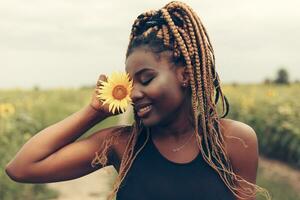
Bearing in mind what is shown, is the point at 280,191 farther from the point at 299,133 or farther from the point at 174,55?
the point at 174,55

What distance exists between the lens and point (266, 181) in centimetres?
783

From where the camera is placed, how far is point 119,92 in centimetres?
223

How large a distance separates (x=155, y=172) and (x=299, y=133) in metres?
7.11

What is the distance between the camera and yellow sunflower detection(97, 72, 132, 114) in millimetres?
2197

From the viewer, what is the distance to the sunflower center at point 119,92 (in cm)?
222

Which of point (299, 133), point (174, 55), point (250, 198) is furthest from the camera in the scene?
point (299, 133)

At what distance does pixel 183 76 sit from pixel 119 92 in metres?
0.25

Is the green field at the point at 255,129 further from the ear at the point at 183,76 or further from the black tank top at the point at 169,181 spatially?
the ear at the point at 183,76

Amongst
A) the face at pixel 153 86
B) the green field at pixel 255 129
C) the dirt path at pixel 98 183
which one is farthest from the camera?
the dirt path at pixel 98 183

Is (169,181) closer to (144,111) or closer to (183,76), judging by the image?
(144,111)

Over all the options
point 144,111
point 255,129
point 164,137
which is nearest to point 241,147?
point 164,137

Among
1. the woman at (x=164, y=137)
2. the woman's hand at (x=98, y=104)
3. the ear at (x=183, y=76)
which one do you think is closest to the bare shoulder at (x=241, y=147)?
the woman at (x=164, y=137)

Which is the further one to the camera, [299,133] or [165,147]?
[299,133]

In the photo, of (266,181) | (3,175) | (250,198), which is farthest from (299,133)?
(250,198)
